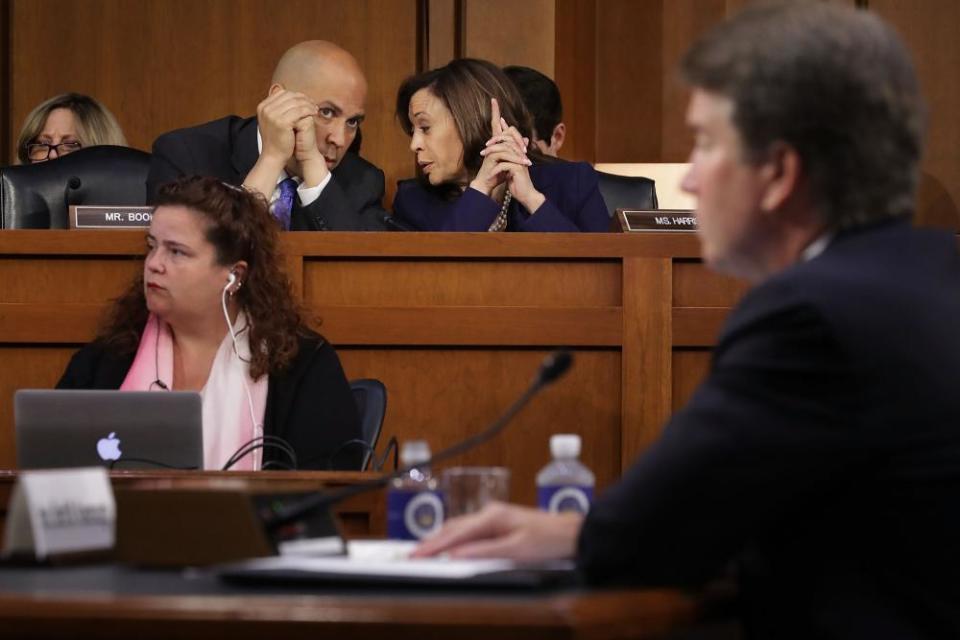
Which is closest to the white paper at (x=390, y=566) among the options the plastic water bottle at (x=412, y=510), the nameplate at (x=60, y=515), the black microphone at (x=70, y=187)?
the nameplate at (x=60, y=515)

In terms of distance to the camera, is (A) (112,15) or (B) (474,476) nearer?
(B) (474,476)

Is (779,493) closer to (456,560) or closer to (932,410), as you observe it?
(932,410)

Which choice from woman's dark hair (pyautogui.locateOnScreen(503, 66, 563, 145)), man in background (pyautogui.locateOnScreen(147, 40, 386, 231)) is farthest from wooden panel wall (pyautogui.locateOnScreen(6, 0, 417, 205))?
man in background (pyautogui.locateOnScreen(147, 40, 386, 231))

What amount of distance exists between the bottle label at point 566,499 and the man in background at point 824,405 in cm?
61

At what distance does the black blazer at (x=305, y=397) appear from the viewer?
3.27 meters

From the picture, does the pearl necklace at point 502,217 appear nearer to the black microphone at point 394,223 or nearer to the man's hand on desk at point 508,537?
the black microphone at point 394,223

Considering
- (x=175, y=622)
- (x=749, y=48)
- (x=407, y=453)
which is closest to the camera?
(x=175, y=622)

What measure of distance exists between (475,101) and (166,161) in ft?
3.03

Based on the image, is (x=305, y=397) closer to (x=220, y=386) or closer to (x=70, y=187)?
(x=220, y=386)

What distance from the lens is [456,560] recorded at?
140cm

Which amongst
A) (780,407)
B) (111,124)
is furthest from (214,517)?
(111,124)

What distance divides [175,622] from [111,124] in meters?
4.38

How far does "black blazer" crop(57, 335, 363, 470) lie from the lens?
3.27 metres

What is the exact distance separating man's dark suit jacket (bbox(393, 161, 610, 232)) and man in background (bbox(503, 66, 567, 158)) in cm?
56
